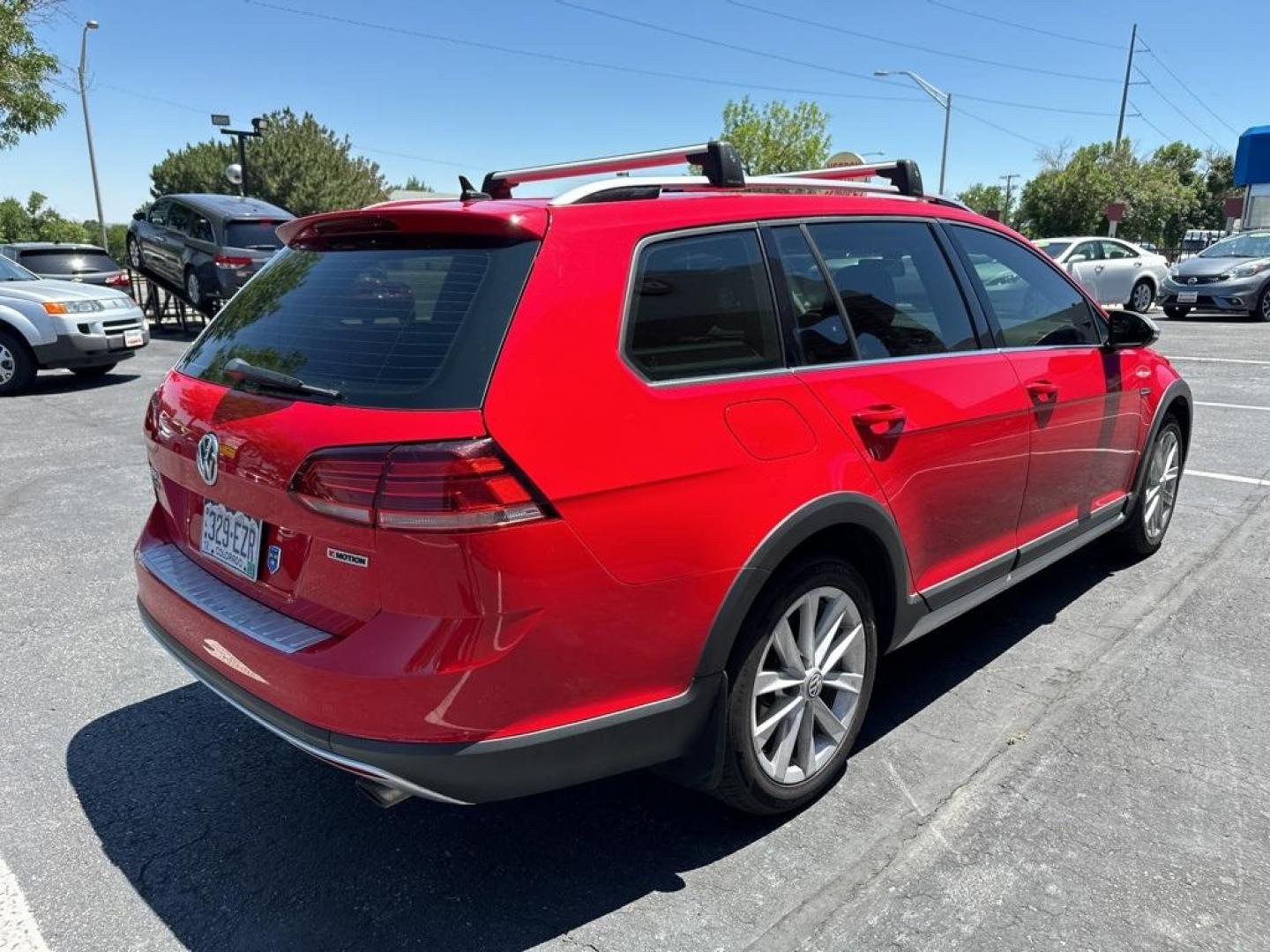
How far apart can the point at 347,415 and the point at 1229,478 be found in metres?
6.53

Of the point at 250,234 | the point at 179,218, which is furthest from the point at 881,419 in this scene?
the point at 179,218

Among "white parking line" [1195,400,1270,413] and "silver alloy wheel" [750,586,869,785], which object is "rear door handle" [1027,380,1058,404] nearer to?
"silver alloy wheel" [750,586,869,785]

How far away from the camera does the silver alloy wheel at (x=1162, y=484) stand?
15.5 feet

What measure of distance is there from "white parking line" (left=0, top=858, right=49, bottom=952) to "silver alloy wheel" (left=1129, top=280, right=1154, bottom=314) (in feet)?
69.5

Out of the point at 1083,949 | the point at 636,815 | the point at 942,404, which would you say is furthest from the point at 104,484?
the point at 1083,949

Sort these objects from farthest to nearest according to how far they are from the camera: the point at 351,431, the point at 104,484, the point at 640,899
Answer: the point at 104,484, the point at 640,899, the point at 351,431

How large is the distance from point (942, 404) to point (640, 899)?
5.90 ft

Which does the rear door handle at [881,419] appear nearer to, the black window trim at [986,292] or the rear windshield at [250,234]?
the black window trim at [986,292]

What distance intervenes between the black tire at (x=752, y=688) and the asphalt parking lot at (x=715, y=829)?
0.11m

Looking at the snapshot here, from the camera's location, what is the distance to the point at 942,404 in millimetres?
3057

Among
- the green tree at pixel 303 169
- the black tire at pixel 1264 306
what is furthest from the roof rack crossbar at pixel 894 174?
the green tree at pixel 303 169

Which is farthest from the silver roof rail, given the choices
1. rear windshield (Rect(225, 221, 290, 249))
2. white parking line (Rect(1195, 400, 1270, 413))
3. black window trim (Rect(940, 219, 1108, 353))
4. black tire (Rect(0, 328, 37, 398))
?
rear windshield (Rect(225, 221, 290, 249))

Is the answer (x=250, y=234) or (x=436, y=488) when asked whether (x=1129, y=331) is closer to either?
(x=436, y=488)

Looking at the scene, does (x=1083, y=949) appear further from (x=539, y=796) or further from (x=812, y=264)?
(x=812, y=264)
